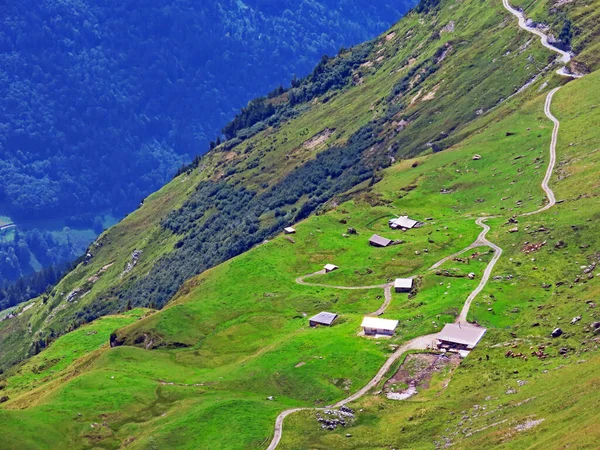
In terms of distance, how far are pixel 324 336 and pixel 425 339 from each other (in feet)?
64.7

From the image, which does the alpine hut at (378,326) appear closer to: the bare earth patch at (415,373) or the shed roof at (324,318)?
the bare earth patch at (415,373)

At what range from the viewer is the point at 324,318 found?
6732 inches

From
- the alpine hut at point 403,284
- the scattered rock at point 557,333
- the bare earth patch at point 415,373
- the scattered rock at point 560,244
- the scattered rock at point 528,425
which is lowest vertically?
the scattered rock at point 528,425

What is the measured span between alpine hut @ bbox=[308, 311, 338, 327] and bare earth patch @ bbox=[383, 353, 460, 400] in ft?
95.0

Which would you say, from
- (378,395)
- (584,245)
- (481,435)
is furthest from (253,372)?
(584,245)

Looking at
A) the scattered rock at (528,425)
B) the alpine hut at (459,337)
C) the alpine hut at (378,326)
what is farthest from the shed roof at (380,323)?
the scattered rock at (528,425)

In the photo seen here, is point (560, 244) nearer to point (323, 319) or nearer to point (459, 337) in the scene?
point (459, 337)

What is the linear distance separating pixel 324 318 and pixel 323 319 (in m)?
0.56

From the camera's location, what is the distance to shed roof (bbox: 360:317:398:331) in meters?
155

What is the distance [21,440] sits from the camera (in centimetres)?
13388

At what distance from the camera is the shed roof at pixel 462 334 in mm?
141375

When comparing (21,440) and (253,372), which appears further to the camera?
(253,372)

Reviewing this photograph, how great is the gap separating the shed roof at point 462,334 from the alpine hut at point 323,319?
28.6 metres

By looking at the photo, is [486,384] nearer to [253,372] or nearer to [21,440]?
[253,372]
